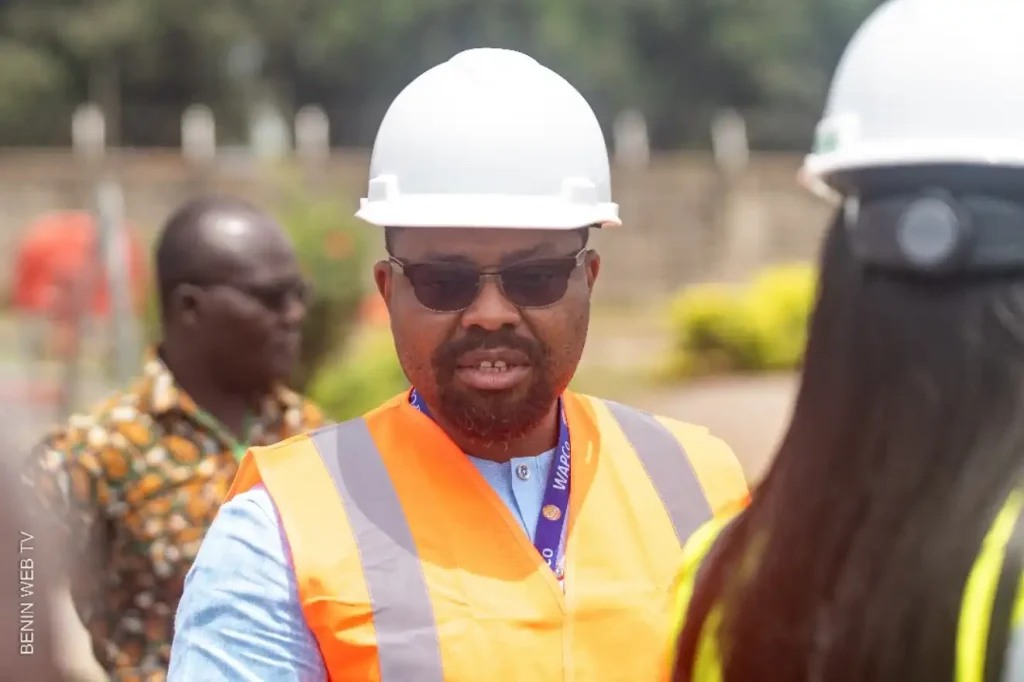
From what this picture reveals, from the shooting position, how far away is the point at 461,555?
2240 mm

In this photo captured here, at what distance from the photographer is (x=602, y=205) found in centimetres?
243

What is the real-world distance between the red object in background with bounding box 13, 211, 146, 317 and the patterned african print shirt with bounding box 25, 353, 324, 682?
210 inches

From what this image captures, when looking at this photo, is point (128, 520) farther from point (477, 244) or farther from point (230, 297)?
point (477, 244)

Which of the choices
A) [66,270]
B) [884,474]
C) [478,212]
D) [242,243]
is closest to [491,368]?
[478,212]

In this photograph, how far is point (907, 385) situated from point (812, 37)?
37.8 metres

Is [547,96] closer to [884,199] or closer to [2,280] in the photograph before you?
[884,199]

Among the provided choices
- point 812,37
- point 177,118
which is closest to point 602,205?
point 177,118

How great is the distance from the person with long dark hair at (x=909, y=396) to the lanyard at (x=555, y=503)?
0.73 metres

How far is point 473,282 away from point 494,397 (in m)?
0.18

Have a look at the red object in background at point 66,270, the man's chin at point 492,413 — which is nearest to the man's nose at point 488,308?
the man's chin at point 492,413

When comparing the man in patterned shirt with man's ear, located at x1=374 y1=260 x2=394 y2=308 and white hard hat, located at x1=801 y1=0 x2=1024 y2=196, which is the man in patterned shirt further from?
white hard hat, located at x1=801 y1=0 x2=1024 y2=196

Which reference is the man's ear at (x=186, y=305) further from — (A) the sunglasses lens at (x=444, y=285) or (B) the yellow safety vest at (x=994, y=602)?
(B) the yellow safety vest at (x=994, y=602)

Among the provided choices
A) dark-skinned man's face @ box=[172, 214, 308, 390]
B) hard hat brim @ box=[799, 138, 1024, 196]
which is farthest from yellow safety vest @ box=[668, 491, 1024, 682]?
dark-skinned man's face @ box=[172, 214, 308, 390]

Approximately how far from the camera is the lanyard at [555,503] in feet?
7.61
